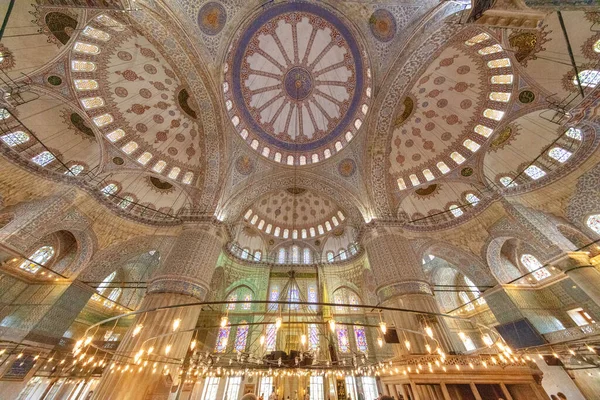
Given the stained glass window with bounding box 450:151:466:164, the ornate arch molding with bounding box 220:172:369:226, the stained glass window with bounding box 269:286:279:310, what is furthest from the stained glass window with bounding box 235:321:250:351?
the stained glass window with bounding box 450:151:466:164

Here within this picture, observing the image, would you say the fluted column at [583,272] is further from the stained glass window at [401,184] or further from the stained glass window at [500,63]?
the stained glass window at [500,63]

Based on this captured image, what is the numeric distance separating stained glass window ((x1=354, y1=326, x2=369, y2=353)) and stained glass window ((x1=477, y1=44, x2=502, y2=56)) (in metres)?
16.7

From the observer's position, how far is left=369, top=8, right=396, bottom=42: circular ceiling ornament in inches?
401

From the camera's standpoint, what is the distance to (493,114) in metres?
11.4

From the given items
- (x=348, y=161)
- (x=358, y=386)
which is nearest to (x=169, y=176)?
(x=348, y=161)

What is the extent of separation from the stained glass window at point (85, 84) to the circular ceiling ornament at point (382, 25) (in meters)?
13.5

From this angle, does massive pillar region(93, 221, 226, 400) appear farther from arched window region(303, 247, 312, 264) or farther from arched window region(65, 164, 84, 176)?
arched window region(303, 247, 312, 264)

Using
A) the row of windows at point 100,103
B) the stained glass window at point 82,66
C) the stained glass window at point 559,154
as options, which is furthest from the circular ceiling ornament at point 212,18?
the stained glass window at point 559,154

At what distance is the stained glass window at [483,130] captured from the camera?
11750 millimetres

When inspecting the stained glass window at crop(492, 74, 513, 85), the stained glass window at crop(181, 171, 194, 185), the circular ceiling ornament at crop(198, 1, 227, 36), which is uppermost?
the circular ceiling ornament at crop(198, 1, 227, 36)

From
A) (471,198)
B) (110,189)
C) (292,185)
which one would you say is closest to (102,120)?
(110,189)

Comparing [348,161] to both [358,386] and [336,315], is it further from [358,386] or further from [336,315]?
[358,386]

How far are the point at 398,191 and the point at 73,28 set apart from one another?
16976mm

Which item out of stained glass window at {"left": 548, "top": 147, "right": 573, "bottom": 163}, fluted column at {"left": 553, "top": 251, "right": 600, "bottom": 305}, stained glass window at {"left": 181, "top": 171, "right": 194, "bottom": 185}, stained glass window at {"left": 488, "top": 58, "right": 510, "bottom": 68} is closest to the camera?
fluted column at {"left": 553, "top": 251, "right": 600, "bottom": 305}
